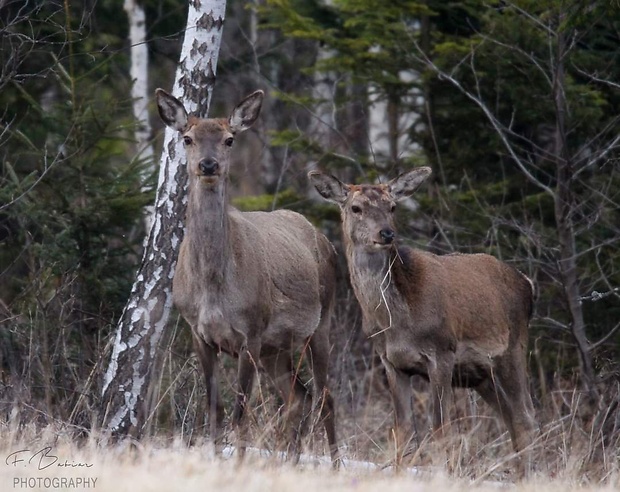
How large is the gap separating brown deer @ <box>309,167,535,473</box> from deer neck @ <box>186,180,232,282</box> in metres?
0.92

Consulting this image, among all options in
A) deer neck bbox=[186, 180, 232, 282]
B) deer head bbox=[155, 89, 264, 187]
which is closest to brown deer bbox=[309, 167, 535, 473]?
deer head bbox=[155, 89, 264, 187]

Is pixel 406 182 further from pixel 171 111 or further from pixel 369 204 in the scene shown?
pixel 171 111

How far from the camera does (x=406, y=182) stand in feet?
32.6

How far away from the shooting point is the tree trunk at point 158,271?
9.45m

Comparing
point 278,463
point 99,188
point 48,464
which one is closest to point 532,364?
point 99,188

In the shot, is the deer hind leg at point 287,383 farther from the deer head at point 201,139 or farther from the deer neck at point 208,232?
the deer head at point 201,139

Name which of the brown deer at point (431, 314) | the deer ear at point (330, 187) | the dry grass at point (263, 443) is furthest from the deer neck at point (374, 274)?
the dry grass at point (263, 443)

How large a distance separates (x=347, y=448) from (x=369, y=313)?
1296mm

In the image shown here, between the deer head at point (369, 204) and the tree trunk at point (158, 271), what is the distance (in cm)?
117

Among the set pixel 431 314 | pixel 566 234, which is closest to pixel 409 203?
pixel 566 234

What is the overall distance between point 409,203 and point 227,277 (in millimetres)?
6849

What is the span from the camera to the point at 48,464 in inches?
277

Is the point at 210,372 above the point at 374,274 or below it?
below

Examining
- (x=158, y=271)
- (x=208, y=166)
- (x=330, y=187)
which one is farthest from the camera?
(x=330, y=187)
